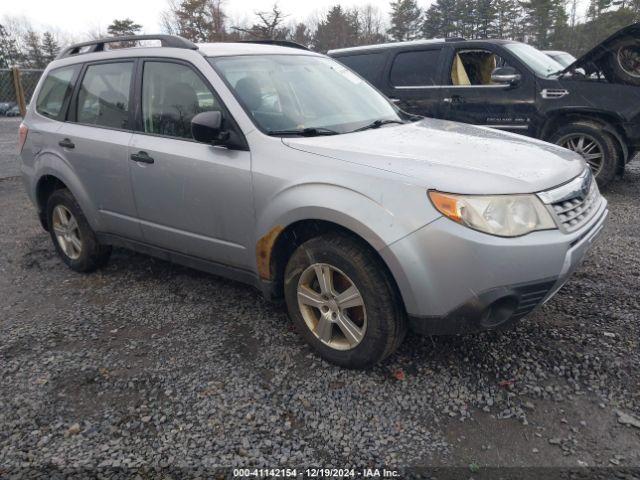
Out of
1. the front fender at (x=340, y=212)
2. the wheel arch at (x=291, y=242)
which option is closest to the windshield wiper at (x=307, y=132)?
the front fender at (x=340, y=212)

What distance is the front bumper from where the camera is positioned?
2.24 metres

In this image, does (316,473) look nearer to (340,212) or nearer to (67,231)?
(340,212)

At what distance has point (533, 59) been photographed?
267 inches

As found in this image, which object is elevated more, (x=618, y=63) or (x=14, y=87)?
(x=618, y=63)

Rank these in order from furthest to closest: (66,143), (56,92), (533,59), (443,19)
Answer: (443,19), (533,59), (56,92), (66,143)

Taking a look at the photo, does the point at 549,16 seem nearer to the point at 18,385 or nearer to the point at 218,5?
the point at 218,5

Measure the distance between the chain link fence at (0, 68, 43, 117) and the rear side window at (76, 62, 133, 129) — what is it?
10.6 metres

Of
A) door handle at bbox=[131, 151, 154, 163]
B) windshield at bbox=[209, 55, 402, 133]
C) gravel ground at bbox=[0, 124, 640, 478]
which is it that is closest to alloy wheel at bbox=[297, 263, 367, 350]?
gravel ground at bbox=[0, 124, 640, 478]

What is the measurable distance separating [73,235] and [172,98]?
1.71m

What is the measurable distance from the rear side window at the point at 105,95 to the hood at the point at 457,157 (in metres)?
1.53

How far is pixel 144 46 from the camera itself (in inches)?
146

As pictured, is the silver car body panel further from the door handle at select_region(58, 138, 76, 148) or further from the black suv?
the black suv

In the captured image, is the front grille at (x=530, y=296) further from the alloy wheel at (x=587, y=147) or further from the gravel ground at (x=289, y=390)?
the alloy wheel at (x=587, y=147)

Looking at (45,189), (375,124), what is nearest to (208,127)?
(375,124)
